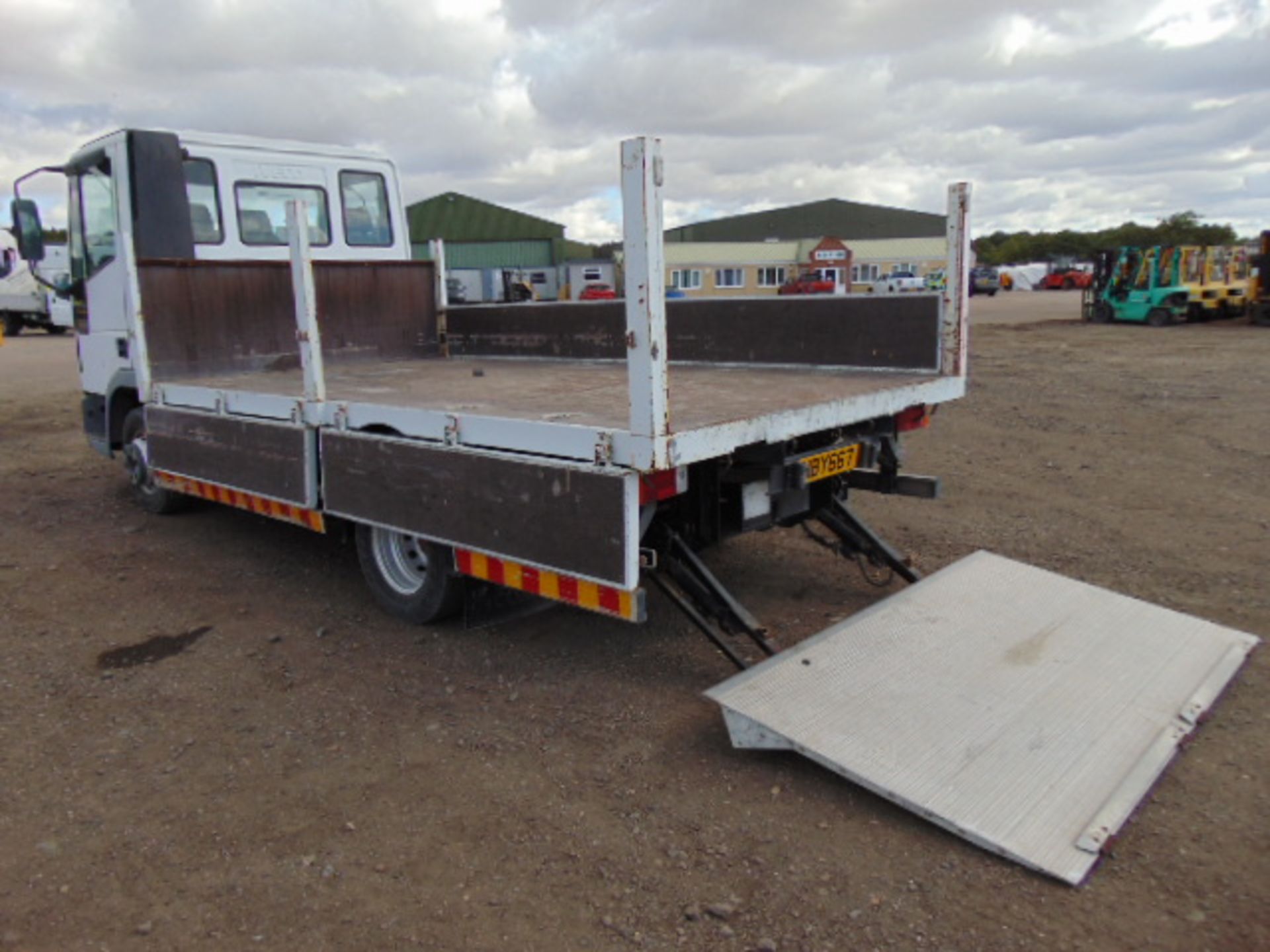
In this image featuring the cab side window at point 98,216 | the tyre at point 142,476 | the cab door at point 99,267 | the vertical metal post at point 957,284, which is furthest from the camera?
the tyre at point 142,476

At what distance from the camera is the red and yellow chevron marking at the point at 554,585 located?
337 cm

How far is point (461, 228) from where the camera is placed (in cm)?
4850

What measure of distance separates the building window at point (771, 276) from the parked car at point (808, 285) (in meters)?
0.88

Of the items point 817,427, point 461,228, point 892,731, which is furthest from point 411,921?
point 461,228

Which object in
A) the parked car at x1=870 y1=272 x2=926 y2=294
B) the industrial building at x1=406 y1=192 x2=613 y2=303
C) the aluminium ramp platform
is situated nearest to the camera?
the aluminium ramp platform

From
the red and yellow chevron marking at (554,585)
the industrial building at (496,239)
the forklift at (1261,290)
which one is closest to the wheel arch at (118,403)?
the red and yellow chevron marking at (554,585)

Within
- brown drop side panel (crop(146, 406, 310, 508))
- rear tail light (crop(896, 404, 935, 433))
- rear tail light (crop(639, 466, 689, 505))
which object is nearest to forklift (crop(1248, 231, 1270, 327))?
rear tail light (crop(896, 404, 935, 433))

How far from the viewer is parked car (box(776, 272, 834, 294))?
38688 millimetres

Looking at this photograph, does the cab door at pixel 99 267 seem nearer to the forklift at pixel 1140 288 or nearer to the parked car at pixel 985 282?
the forklift at pixel 1140 288

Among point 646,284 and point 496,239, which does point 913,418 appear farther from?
point 496,239

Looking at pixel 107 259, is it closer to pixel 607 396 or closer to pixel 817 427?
pixel 607 396

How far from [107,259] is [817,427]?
5043mm

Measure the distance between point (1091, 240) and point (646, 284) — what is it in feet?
298

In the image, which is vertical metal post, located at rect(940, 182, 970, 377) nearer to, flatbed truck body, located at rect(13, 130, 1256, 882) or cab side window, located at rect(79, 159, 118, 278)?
flatbed truck body, located at rect(13, 130, 1256, 882)
